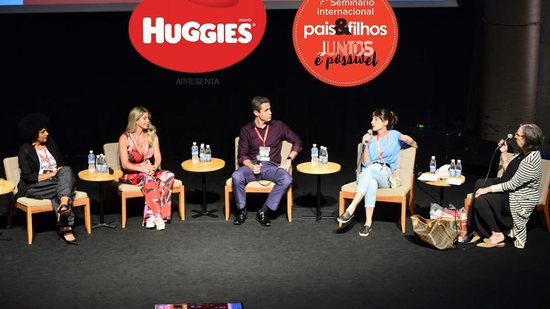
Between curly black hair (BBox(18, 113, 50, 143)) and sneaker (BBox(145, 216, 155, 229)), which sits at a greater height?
curly black hair (BBox(18, 113, 50, 143))

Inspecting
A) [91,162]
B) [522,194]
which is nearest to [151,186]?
[91,162]

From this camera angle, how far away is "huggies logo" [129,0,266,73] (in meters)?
8.93

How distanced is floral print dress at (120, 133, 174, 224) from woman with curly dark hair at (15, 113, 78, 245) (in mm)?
613

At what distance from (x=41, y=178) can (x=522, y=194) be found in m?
4.07

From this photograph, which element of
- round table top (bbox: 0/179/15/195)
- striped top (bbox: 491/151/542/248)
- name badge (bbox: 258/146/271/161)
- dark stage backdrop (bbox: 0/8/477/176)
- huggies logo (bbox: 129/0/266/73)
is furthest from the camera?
dark stage backdrop (bbox: 0/8/477/176)

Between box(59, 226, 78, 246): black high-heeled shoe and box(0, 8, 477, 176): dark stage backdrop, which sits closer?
box(59, 226, 78, 246): black high-heeled shoe

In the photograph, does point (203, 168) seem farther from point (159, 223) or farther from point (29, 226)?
point (29, 226)

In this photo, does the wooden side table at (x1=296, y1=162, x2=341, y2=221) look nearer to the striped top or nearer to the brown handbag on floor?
the brown handbag on floor

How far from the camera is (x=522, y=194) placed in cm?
673

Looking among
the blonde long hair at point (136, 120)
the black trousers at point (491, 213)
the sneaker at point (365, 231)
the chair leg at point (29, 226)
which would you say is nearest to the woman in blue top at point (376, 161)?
the sneaker at point (365, 231)

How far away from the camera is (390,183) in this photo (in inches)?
288

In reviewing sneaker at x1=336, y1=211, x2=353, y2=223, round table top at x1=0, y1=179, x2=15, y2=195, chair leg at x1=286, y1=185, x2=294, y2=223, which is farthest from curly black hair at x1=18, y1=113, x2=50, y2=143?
sneaker at x1=336, y1=211, x2=353, y2=223

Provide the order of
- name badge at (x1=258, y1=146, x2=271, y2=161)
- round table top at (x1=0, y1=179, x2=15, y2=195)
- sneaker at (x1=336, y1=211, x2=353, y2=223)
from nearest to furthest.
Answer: round table top at (x1=0, y1=179, x2=15, y2=195) → sneaker at (x1=336, y1=211, x2=353, y2=223) → name badge at (x1=258, y1=146, x2=271, y2=161)

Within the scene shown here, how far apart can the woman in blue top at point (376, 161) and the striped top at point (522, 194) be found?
0.98 meters
